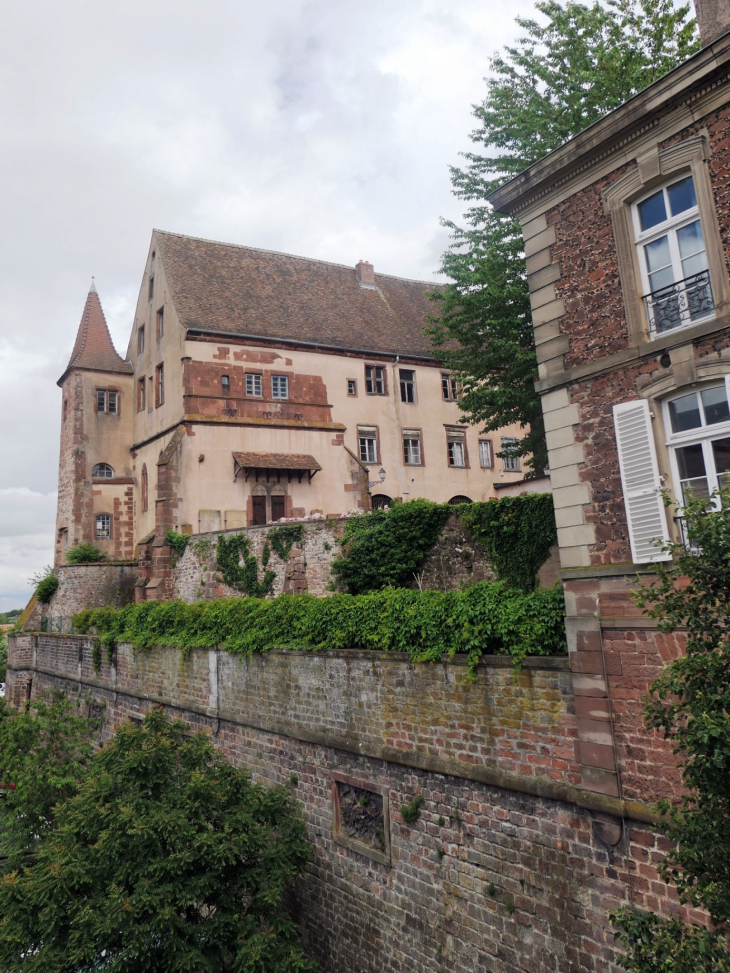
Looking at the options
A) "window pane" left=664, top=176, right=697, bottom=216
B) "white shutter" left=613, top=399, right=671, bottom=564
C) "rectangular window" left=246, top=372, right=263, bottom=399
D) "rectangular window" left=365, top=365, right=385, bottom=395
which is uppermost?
"rectangular window" left=365, top=365, right=385, bottom=395

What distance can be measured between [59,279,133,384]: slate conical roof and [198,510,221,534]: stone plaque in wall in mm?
10115

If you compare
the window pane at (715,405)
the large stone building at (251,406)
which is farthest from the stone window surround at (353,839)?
the large stone building at (251,406)

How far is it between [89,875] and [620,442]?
9.20 metres

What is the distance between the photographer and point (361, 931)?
10.9 m

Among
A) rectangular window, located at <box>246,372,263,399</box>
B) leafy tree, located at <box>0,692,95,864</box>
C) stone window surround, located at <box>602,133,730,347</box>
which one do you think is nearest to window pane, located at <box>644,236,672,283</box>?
stone window surround, located at <box>602,133,730,347</box>

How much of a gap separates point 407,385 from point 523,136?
15.5 meters

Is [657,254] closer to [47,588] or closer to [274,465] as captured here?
[274,465]

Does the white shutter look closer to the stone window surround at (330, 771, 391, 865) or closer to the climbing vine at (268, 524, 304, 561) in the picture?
the stone window surround at (330, 771, 391, 865)

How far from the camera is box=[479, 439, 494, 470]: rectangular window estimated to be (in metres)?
31.6

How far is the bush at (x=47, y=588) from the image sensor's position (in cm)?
2955

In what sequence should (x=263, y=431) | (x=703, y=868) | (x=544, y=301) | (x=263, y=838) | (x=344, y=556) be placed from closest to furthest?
(x=703, y=868) < (x=544, y=301) < (x=263, y=838) < (x=344, y=556) < (x=263, y=431)

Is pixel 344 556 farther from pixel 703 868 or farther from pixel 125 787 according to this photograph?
pixel 703 868

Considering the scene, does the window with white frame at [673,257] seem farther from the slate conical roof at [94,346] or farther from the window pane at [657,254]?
A: the slate conical roof at [94,346]

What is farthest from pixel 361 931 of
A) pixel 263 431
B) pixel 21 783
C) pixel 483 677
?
pixel 263 431
